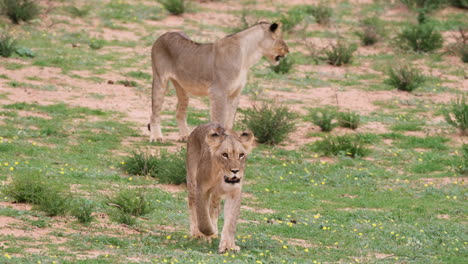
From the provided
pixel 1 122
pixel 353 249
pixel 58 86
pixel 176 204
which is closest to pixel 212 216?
pixel 353 249

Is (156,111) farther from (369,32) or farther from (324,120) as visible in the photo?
(369,32)

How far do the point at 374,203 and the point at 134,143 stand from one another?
4.39 meters

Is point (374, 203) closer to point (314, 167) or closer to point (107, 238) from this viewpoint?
point (314, 167)

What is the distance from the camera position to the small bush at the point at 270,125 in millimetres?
16359

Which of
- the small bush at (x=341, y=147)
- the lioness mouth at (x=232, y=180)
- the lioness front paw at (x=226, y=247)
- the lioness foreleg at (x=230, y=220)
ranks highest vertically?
the lioness mouth at (x=232, y=180)

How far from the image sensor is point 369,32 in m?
24.0

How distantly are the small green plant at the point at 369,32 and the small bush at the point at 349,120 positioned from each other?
21.7 feet

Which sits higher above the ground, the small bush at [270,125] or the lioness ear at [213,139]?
the lioness ear at [213,139]

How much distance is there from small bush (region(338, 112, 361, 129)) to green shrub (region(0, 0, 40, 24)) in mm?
8598

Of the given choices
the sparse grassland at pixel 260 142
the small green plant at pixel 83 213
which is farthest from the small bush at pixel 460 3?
the small green plant at pixel 83 213

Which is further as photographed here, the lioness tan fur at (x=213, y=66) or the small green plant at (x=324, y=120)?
the small green plant at (x=324, y=120)

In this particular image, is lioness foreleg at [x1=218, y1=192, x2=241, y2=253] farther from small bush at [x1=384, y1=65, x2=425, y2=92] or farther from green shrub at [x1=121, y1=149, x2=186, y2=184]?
small bush at [x1=384, y1=65, x2=425, y2=92]

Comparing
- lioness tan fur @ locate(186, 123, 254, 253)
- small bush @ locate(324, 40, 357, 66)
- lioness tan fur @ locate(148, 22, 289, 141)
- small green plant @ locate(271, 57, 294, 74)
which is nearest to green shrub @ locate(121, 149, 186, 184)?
lioness tan fur @ locate(148, 22, 289, 141)

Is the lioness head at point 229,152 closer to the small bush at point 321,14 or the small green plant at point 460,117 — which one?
the small green plant at point 460,117
